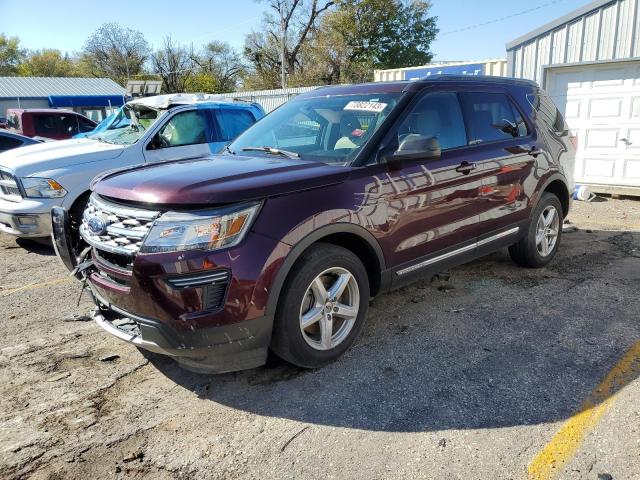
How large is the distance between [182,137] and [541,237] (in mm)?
4906

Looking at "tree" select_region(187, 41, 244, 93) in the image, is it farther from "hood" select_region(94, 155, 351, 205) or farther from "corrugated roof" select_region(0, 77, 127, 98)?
"hood" select_region(94, 155, 351, 205)

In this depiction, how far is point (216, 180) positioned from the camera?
9.85ft

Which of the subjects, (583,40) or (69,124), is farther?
(69,124)

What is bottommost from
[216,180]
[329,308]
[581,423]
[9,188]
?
[581,423]

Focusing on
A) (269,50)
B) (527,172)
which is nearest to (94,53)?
(269,50)

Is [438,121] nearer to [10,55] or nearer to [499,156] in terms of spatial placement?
[499,156]

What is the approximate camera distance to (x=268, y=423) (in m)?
2.86

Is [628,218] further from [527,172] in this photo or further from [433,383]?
[433,383]

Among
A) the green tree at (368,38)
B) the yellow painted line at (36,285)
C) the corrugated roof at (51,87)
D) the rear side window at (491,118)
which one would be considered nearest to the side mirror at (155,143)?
the yellow painted line at (36,285)

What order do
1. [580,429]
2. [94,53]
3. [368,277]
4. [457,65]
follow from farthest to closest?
1. [94,53]
2. [457,65]
3. [368,277]
4. [580,429]

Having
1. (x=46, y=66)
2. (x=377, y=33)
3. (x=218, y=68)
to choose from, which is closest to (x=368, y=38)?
(x=377, y=33)

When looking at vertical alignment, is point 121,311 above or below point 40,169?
below

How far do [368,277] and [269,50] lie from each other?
149ft

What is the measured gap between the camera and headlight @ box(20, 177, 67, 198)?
6082 millimetres
